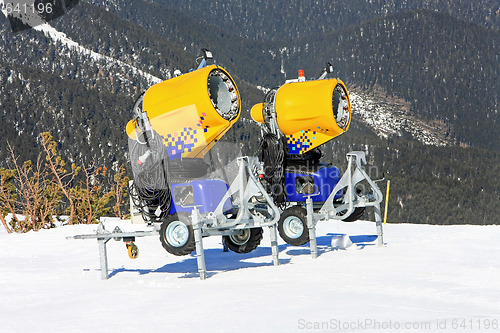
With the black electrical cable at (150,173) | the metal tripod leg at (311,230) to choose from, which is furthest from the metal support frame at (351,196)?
the black electrical cable at (150,173)

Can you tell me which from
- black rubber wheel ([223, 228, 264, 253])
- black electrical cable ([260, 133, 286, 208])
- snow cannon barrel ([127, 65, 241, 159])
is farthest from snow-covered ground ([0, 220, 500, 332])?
snow cannon barrel ([127, 65, 241, 159])

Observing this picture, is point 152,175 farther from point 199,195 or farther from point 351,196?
point 351,196

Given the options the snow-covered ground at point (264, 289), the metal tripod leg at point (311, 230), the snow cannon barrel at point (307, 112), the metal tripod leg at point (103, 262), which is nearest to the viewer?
the snow-covered ground at point (264, 289)

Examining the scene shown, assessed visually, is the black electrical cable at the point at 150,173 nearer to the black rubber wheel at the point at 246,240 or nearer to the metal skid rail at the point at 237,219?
the metal skid rail at the point at 237,219

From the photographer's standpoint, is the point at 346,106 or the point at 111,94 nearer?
the point at 346,106

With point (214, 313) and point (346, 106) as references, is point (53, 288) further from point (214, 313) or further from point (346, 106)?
point (346, 106)

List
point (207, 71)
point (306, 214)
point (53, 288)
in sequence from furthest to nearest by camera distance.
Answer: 1. point (306, 214)
2. point (207, 71)
3. point (53, 288)

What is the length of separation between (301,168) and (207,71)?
3807 millimetres

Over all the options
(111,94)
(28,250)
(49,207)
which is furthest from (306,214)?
(111,94)

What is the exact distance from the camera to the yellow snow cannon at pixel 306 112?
506 inches

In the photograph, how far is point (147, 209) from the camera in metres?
10.3

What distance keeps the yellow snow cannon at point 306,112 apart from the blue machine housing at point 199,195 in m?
3.51

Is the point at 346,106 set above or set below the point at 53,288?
above

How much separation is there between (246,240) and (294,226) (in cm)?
139
